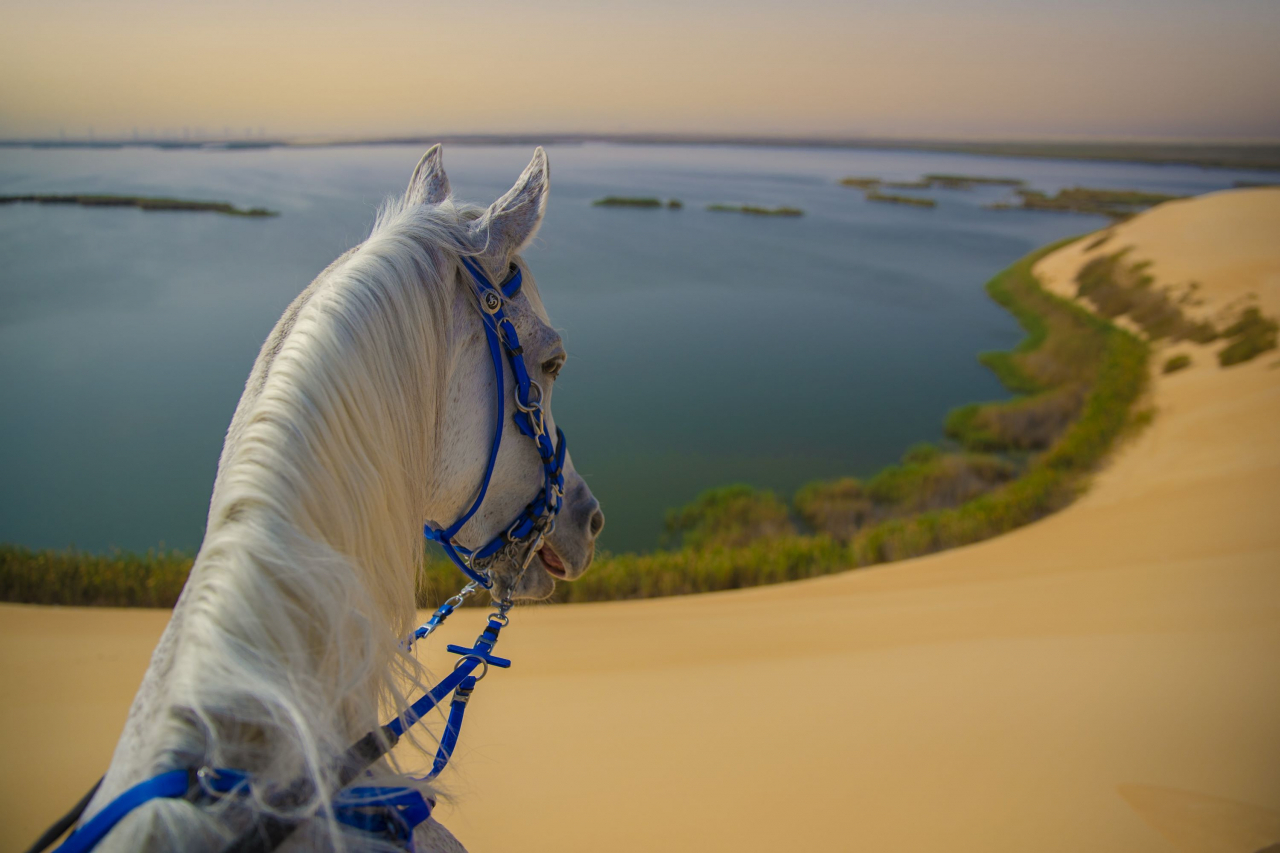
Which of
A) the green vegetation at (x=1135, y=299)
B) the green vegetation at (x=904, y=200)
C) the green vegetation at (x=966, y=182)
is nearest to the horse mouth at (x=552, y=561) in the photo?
the green vegetation at (x=1135, y=299)

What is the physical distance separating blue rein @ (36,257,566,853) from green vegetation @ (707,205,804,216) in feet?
189

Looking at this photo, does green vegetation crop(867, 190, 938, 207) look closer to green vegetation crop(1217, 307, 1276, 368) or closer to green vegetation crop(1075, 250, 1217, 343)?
green vegetation crop(1075, 250, 1217, 343)

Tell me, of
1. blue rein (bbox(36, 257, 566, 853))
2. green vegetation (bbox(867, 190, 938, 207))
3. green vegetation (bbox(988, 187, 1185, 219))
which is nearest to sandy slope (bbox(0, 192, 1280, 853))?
blue rein (bbox(36, 257, 566, 853))

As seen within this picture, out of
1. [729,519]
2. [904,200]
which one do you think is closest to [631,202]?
[904,200]

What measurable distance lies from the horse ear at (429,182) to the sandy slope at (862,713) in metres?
1.52

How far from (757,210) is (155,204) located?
143 feet

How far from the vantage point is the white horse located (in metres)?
0.93

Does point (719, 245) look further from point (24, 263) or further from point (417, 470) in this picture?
point (417, 470)

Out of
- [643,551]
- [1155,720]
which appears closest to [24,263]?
[643,551]

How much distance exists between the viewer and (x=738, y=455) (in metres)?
14.4

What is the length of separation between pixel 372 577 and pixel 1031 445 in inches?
598

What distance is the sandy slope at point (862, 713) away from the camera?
316cm

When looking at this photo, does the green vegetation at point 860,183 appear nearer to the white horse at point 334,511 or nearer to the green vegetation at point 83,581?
the green vegetation at point 83,581

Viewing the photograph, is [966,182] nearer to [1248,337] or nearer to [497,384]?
[1248,337]
